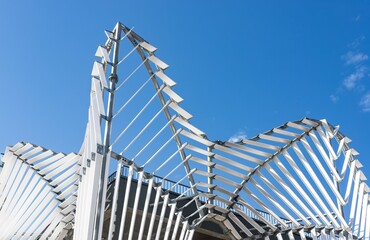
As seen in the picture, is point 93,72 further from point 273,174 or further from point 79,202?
point 273,174

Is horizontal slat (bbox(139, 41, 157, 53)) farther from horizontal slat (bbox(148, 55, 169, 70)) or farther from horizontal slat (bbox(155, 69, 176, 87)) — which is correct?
horizontal slat (bbox(155, 69, 176, 87))

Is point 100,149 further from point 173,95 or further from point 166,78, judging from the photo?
point 173,95

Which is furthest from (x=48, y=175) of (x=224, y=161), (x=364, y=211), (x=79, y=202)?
(x=364, y=211)

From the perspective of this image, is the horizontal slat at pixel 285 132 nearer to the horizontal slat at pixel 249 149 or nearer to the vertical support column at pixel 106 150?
the horizontal slat at pixel 249 149

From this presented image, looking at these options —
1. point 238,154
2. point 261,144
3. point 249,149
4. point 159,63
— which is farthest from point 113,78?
point 261,144

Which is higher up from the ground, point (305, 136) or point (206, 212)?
point (305, 136)

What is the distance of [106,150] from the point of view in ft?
56.7

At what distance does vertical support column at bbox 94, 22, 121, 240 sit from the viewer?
15.9 m

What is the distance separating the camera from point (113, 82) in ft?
63.2

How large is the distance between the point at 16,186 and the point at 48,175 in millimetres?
1485

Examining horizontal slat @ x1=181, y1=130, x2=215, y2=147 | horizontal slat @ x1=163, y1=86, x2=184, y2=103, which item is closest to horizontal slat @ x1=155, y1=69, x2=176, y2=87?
horizontal slat @ x1=163, y1=86, x2=184, y2=103

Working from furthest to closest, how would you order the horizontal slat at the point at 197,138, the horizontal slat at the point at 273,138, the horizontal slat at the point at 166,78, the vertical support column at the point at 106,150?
the horizontal slat at the point at 273,138 < the horizontal slat at the point at 197,138 < the horizontal slat at the point at 166,78 < the vertical support column at the point at 106,150

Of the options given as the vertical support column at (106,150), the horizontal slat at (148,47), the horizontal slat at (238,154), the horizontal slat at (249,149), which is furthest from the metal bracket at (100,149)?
the horizontal slat at (249,149)

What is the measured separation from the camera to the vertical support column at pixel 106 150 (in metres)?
15.9
